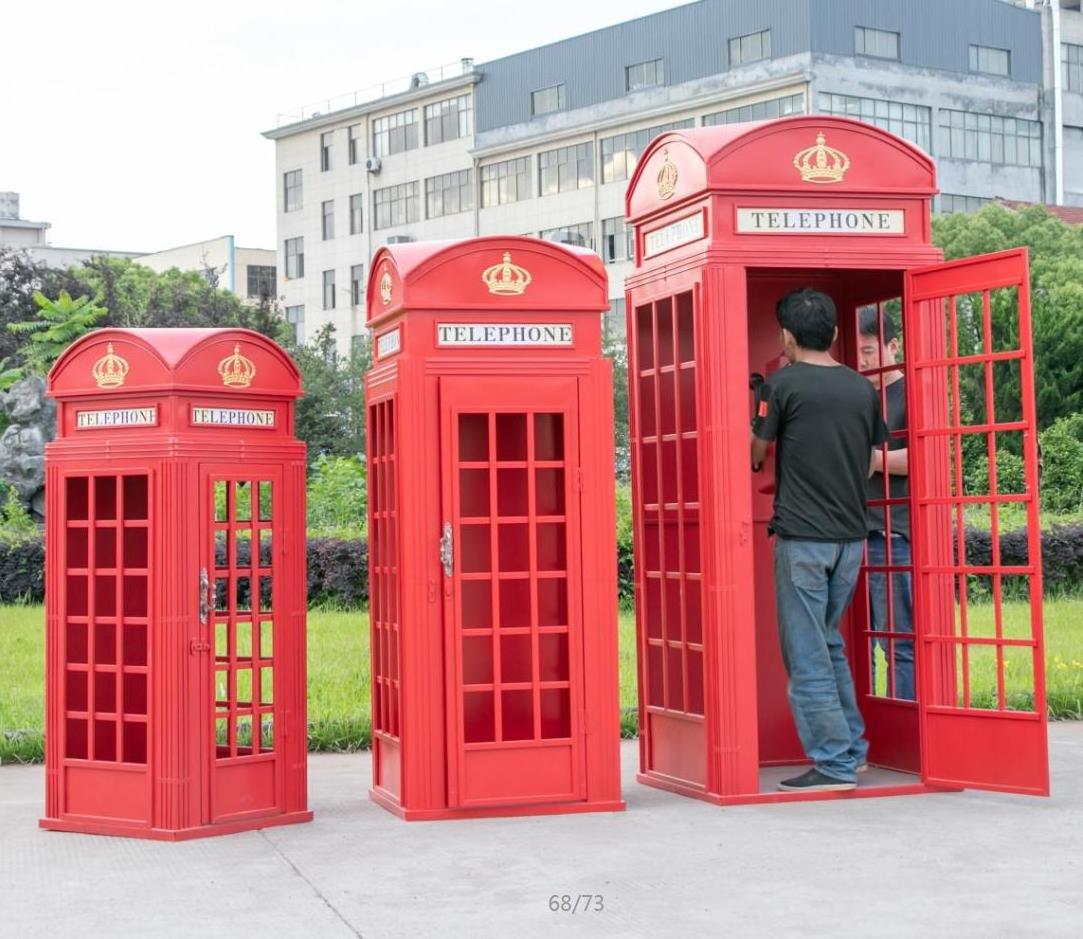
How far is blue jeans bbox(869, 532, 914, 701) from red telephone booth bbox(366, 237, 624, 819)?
150 centimetres

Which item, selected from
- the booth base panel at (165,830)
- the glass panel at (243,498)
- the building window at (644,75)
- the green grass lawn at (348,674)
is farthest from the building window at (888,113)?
the booth base panel at (165,830)

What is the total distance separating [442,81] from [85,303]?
34.3m

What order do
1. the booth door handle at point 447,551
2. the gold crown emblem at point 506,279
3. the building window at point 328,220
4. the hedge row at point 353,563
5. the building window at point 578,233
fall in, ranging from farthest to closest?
the building window at point 328,220
the building window at point 578,233
the hedge row at point 353,563
the gold crown emblem at point 506,279
the booth door handle at point 447,551

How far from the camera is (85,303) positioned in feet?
119

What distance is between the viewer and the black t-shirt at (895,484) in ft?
26.5

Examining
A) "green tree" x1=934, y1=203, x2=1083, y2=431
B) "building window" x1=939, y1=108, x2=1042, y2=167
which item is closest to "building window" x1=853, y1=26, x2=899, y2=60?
"building window" x1=939, y1=108, x2=1042, y2=167

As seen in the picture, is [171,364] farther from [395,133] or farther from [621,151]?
[395,133]

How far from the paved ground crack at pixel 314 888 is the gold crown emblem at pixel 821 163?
355 cm

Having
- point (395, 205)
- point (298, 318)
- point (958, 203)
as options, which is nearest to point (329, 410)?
point (958, 203)

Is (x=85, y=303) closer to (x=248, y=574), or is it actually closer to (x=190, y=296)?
(x=190, y=296)

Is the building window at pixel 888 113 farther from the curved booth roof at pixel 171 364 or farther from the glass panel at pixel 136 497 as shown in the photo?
the glass panel at pixel 136 497

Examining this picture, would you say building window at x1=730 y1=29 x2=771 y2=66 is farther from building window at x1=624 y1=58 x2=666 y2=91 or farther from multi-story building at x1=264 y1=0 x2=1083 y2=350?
building window at x1=624 y1=58 x2=666 y2=91

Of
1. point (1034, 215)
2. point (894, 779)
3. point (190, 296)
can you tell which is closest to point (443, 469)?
point (894, 779)

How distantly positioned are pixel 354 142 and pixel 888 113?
24235 mm
